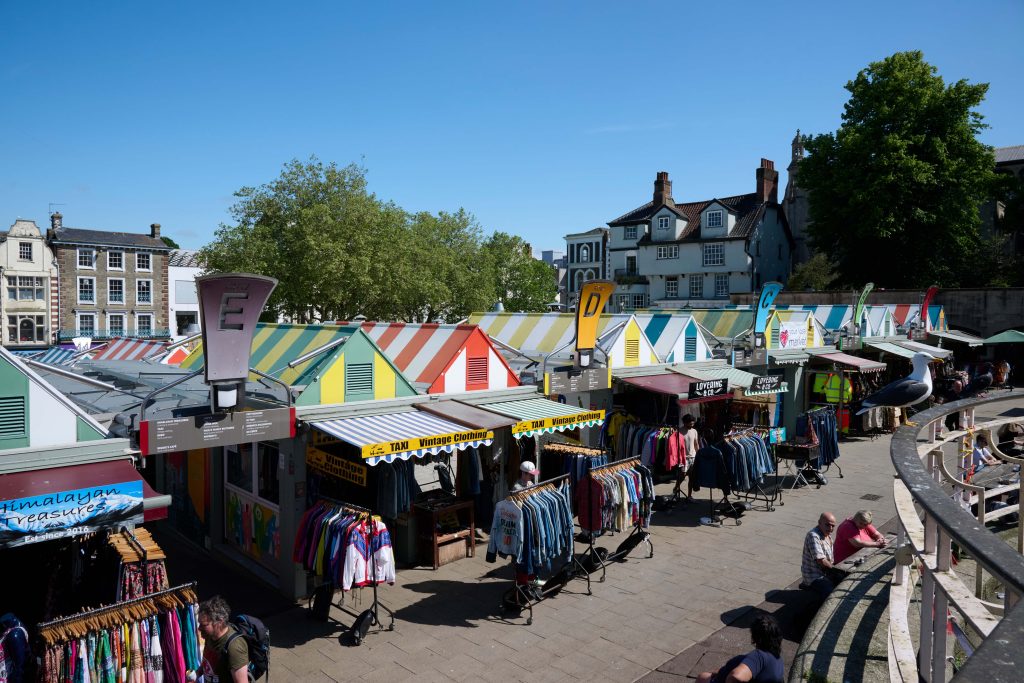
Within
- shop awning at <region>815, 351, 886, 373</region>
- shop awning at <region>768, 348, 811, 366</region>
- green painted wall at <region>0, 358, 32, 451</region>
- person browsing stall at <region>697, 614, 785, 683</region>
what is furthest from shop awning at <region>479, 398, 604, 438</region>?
shop awning at <region>815, 351, 886, 373</region>

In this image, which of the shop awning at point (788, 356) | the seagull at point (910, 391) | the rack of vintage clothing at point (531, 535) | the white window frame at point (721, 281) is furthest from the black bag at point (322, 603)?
the white window frame at point (721, 281)

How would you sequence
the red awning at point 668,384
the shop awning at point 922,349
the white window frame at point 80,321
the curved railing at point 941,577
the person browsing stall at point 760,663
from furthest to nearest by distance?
the white window frame at point 80,321 → the shop awning at point 922,349 → the red awning at point 668,384 → the person browsing stall at point 760,663 → the curved railing at point 941,577

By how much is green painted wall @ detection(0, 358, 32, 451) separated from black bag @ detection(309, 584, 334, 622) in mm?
3691

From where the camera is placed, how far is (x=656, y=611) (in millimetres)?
9086

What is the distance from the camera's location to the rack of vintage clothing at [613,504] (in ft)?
33.0

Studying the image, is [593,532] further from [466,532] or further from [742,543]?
[742,543]

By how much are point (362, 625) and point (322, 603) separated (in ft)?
2.64

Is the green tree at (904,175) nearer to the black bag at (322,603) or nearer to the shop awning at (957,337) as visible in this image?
the shop awning at (957,337)

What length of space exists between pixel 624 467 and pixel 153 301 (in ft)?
181

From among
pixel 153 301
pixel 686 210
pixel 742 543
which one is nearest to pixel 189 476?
pixel 742 543

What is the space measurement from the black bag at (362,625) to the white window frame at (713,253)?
44.6m

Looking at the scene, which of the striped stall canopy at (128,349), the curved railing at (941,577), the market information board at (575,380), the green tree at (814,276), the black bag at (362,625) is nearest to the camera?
the curved railing at (941,577)

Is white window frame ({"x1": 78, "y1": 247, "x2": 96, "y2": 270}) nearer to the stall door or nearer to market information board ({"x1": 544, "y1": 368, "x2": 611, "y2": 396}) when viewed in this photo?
the stall door

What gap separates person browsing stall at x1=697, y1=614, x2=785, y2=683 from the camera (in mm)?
5570
